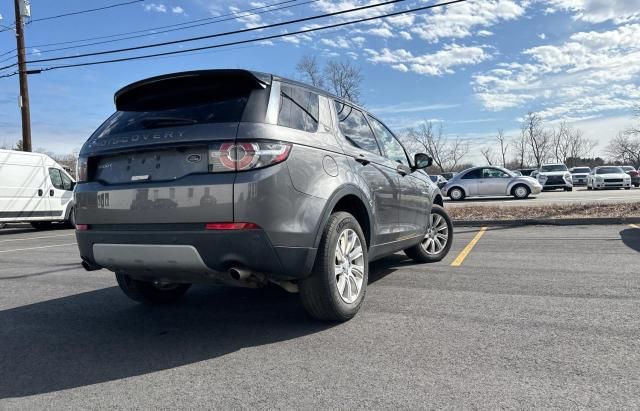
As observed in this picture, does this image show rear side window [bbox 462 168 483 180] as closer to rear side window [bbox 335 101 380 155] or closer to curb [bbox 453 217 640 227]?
curb [bbox 453 217 640 227]

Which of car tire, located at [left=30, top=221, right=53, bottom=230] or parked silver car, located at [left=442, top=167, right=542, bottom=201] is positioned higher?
parked silver car, located at [left=442, top=167, right=542, bottom=201]

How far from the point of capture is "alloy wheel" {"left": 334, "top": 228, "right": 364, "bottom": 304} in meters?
3.79

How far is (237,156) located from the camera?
123 inches

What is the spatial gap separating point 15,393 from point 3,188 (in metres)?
13.4

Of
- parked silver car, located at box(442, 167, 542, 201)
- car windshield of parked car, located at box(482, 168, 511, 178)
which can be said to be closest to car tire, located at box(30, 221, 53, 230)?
parked silver car, located at box(442, 167, 542, 201)

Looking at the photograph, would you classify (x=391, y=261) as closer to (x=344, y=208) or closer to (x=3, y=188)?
(x=344, y=208)

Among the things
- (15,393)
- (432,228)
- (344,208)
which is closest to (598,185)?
(432,228)

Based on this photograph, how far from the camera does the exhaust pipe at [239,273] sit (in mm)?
3078

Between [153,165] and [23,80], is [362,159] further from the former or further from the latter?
[23,80]

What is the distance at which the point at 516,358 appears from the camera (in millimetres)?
3027

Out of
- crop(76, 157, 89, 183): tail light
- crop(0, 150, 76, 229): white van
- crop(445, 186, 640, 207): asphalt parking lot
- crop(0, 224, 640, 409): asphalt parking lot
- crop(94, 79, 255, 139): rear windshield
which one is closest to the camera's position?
crop(0, 224, 640, 409): asphalt parking lot

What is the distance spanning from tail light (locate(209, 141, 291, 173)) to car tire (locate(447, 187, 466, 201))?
22.0 metres

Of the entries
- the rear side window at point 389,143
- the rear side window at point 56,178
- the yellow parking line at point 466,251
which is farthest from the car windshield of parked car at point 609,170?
the rear side window at point 56,178

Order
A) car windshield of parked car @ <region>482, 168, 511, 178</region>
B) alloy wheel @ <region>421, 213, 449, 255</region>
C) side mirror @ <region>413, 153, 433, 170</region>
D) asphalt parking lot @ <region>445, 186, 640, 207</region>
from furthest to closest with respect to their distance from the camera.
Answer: car windshield of parked car @ <region>482, 168, 511, 178</region> < asphalt parking lot @ <region>445, 186, 640, 207</region> < alloy wheel @ <region>421, 213, 449, 255</region> < side mirror @ <region>413, 153, 433, 170</region>
